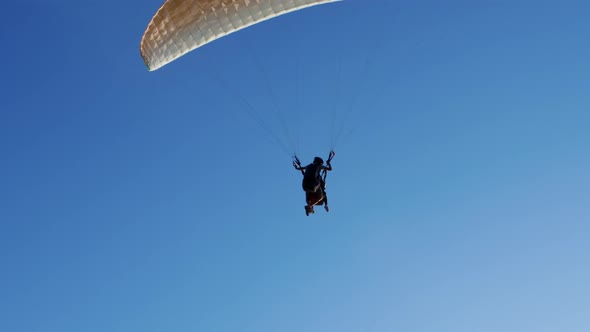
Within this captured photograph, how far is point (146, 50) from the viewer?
919 inches

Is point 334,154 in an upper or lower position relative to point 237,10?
lower

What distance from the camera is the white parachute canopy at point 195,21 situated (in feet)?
72.0

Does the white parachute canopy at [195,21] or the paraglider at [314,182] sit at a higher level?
the white parachute canopy at [195,21]

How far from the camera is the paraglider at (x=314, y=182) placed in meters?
22.8

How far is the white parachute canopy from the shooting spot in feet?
72.0

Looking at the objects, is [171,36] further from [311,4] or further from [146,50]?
[311,4]

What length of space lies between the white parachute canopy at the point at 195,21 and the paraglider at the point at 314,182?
163 inches

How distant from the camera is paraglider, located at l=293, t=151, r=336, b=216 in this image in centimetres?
2280

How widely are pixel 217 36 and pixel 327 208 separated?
5.65m

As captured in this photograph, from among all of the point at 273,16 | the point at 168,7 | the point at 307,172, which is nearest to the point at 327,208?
the point at 307,172

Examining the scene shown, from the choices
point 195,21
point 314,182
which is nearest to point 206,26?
point 195,21

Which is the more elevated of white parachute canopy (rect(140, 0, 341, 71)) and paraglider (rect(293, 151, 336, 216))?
white parachute canopy (rect(140, 0, 341, 71))

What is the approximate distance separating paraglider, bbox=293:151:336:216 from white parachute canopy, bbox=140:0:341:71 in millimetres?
4131

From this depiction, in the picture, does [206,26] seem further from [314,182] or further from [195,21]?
[314,182]
